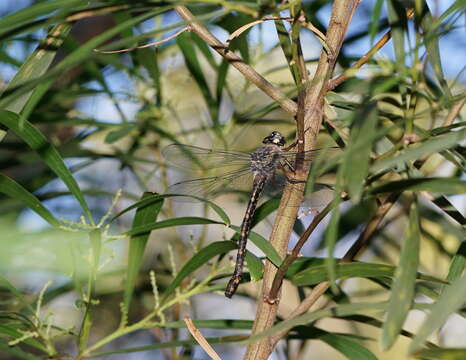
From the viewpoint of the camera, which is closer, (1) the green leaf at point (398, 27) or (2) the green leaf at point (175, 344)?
(1) the green leaf at point (398, 27)

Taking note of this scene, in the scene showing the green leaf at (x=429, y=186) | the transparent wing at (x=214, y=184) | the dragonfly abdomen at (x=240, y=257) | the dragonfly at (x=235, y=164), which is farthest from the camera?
the transparent wing at (x=214, y=184)

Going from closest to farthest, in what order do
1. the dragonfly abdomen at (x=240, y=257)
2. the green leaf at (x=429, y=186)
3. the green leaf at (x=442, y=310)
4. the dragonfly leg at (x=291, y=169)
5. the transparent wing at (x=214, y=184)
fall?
the green leaf at (x=442, y=310) < the green leaf at (x=429, y=186) < the dragonfly leg at (x=291, y=169) < the dragonfly abdomen at (x=240, y=257) < the transparent wing at (x=214, y=184)

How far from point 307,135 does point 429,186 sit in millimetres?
201

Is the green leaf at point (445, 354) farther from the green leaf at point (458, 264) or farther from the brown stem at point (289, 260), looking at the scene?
the green leaf at point (458, 264)

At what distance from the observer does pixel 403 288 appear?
0.52m

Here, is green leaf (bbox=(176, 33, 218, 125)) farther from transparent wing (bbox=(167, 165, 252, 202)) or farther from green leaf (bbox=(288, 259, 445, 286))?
green leaf (bbox=(288, 259, 445, 286))

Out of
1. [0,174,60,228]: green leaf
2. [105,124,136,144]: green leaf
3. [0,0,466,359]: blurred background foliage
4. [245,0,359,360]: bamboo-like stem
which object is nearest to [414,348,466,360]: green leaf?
[0,0,466,359]: blurred background foliage

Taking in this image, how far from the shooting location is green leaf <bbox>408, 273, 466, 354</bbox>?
1.42ft

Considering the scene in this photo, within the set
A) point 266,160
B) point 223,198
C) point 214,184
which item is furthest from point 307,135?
point 223,198

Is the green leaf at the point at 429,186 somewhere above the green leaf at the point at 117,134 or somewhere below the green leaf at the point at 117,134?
below

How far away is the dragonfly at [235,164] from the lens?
1126mm

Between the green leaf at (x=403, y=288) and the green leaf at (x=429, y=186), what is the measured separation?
0.10 feet

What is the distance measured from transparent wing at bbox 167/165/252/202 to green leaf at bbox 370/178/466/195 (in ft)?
2.12

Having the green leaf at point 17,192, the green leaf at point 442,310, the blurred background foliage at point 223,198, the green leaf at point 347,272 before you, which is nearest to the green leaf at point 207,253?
the blurred background foliage at point 223,198
